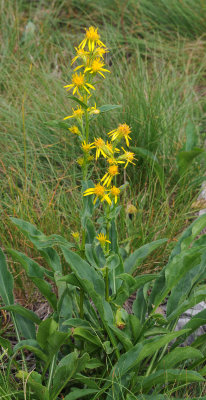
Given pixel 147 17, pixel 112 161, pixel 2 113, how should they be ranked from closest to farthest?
pixel 112 161 < pixel 2 113 < pixel 147 17

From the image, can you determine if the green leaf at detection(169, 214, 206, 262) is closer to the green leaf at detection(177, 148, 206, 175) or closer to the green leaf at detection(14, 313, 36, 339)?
the green leaf at detection(14, 313, 36, 339)

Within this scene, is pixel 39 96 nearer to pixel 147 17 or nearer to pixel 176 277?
pixel 147 17

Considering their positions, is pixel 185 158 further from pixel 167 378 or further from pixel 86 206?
pixel 167 378

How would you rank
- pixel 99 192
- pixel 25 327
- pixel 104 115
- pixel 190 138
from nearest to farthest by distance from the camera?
pixel 99 192, pixel 25 327, pixel 190 138, pixel 104 115

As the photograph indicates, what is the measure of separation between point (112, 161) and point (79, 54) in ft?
1.23

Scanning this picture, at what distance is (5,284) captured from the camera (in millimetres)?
1956

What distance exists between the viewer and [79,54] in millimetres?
1654

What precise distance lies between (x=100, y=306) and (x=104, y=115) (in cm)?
150

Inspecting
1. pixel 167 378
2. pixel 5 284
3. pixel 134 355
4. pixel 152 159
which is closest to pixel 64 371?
pixel 134 355

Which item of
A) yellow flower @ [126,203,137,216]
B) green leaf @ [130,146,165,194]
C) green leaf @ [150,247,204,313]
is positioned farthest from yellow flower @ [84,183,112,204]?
green leaf @ [130,146,165,194]

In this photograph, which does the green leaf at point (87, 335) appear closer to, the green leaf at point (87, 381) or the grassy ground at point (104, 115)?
the green leaf at point (87, 381)

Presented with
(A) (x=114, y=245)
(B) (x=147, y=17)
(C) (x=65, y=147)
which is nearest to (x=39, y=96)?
(C) (x=65, y=147)

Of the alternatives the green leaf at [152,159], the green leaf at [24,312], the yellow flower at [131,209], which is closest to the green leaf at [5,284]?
the green leaf at [24,312]

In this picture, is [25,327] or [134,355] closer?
[134,355]
